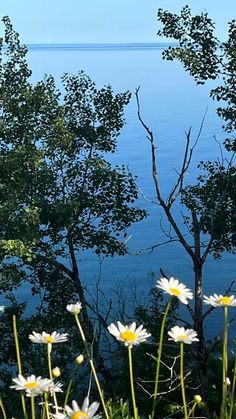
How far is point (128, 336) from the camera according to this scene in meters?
1.77

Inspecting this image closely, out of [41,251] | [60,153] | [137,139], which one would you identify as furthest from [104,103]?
[137,139]

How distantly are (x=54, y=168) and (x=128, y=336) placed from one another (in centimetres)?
1007

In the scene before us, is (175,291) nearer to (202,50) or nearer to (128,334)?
(128,334)

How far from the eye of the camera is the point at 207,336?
734 inches

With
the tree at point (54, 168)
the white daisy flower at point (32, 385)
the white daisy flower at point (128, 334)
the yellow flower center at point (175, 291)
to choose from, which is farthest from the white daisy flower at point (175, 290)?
the tree at point (54, 168)

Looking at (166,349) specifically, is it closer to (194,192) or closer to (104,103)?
(194,192)

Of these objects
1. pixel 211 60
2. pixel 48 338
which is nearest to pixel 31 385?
pixel 48 338

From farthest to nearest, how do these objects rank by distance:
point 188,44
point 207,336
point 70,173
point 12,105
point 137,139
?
1. point 137,139
2. point 207,336
3. point 70,173
4. point 12,105
5. point 188,44

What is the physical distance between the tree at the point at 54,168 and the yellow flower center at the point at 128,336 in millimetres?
7758

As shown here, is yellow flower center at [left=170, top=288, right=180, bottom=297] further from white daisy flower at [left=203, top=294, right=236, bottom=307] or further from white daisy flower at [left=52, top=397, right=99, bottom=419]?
white daisy flower at [left=52, top=397, right=99, bottom=419]

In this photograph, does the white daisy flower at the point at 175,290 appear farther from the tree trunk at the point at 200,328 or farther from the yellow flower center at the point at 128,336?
the tree trunk at the point at 200,328

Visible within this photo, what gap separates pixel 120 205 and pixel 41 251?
170 cm

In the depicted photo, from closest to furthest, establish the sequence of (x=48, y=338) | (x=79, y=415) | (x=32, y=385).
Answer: (x=79, y=415) → (x=32, y=385) → (x=48, y=338)

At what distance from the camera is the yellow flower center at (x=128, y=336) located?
1.75 meters
